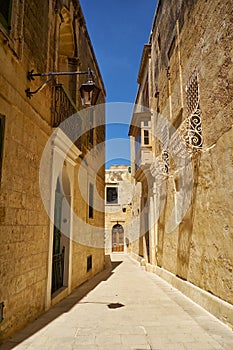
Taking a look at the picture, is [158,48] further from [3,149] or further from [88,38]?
[3,149]

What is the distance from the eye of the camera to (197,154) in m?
5.75

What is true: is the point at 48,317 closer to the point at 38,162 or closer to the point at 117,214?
the point at 38,162

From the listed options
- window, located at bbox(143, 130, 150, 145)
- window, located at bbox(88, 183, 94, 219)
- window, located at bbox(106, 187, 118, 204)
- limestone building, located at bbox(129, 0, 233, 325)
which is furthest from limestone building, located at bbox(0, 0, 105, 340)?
window, located at bbox(106, 187, 118, 204)

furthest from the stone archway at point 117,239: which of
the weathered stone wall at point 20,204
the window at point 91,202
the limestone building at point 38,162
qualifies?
the weathered stone wall at point 20,204

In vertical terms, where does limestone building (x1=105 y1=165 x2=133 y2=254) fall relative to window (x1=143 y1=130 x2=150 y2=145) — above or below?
below

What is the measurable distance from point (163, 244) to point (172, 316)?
455 centimetres

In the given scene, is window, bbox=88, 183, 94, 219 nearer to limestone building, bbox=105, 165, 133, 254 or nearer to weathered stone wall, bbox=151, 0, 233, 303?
weathered stone wall, bbox=151, 0, 233, 303

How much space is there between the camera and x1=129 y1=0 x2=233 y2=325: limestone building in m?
4.51

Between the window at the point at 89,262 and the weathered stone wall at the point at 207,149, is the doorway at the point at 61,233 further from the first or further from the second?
the weathered stone wall at the point at 207,149

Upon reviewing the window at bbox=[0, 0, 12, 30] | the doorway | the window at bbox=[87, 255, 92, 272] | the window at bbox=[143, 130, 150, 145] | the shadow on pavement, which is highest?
the window at bbox=[143, 130, 150, 145]

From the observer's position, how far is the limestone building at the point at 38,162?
12.4 feet

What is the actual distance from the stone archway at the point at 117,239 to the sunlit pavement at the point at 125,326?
1905 centimetres

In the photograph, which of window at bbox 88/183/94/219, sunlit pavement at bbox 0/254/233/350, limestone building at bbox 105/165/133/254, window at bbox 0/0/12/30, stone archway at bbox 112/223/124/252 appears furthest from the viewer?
stone archway at bbox 112/223/124/252

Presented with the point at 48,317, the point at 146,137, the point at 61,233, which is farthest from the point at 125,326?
the point at 146,137
